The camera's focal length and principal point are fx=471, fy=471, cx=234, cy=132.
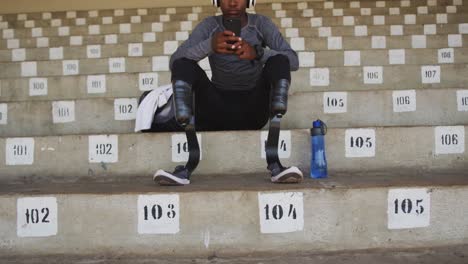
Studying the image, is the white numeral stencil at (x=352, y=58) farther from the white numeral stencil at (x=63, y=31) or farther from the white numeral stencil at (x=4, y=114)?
the white numeral stencil at (x=63, y=31)

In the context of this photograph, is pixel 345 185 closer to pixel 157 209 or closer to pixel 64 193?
pixel 157 209

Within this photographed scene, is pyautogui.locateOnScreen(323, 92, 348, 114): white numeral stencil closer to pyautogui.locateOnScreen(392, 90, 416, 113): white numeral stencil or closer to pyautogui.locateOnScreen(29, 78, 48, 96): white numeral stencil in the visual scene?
pyautogui.locateOnScreen(392, 90, 416, 113): white numeral stencil

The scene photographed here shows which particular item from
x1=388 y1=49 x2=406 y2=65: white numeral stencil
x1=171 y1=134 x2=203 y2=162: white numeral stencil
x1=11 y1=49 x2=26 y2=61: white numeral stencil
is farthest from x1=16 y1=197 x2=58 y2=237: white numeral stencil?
x1=11 y1=49 x2=26 y2=61: white numeral stencil

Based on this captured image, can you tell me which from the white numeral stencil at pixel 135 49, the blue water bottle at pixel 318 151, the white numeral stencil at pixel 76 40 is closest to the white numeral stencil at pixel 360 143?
the blue water bottle at pixel 318 151

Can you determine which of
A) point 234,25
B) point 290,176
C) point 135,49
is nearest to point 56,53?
point 135,49

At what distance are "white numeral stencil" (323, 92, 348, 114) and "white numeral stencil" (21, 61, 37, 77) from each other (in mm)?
2264

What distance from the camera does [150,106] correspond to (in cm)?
174

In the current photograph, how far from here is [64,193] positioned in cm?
126

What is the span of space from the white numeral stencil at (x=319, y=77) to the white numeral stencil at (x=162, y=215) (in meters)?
1.51

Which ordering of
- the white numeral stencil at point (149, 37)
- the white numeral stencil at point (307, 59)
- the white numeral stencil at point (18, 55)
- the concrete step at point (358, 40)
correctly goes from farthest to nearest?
the white numeral stencil at point (149, 37) < the white numeral stencil at point (18, 55) < the concrete step at point (358, 40) < the white numeral stencil at point (307, 59)

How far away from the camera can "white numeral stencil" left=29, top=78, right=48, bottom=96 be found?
2.50 m

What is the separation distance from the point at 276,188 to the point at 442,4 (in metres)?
4.02

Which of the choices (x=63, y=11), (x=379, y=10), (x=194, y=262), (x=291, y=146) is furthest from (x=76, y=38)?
(x=194, y=262)

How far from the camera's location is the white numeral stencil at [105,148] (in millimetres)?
1592
